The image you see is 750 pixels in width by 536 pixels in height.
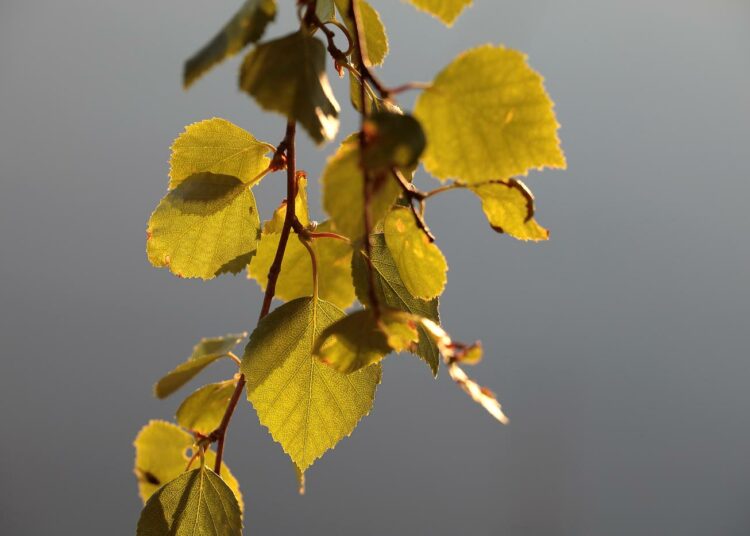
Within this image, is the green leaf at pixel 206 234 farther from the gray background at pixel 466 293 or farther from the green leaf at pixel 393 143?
the gray background at pixel 466 293

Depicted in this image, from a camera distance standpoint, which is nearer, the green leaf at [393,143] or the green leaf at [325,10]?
the green leaf at [393,143]

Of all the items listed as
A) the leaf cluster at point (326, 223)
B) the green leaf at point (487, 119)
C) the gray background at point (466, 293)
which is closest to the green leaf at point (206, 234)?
the leaf cluster at point (326, 223)

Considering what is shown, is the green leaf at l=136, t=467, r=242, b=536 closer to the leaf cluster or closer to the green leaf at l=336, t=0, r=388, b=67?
the leaf cluster

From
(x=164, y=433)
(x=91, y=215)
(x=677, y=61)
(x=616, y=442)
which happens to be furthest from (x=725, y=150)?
(x=164, y=433)

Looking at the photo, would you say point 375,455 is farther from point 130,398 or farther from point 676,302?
point 676,302

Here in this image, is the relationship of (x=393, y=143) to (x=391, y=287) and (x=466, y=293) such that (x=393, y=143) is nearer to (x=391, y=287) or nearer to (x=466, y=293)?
(x=391, y=287)

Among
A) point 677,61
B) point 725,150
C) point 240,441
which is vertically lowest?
point 240,441
